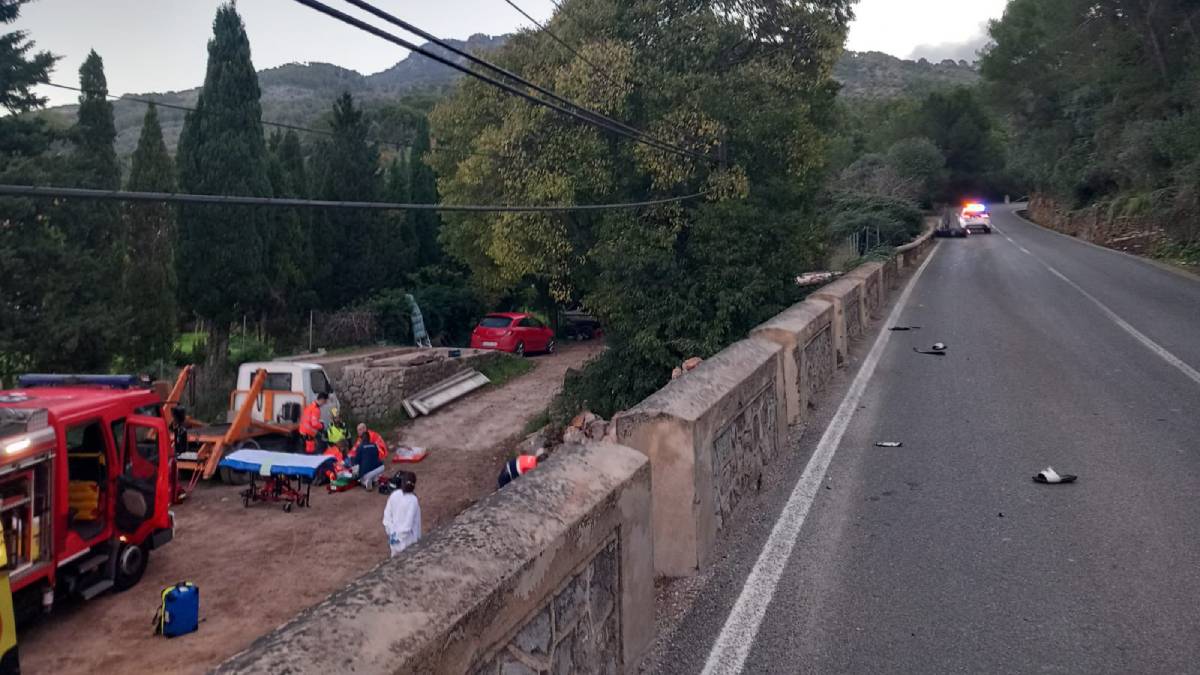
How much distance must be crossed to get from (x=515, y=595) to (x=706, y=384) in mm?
3367

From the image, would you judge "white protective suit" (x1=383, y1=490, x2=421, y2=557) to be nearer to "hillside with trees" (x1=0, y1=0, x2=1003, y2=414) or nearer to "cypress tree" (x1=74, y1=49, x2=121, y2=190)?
"hillside with trees" (x1=0, y1=0, x2=1003, y2=414)

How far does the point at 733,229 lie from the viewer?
17922 millimetres

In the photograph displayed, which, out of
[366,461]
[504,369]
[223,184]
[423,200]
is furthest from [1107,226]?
[223,184]

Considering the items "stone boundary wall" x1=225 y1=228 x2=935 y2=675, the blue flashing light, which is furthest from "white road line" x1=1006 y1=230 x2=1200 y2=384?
the blue flashing light

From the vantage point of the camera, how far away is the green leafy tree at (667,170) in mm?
17781

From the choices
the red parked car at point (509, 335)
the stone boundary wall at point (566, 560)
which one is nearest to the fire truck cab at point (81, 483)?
the stone boundary wall at point (566, 560)

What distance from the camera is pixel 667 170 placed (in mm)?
19141

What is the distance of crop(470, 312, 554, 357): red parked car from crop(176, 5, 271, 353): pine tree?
24.0 ft

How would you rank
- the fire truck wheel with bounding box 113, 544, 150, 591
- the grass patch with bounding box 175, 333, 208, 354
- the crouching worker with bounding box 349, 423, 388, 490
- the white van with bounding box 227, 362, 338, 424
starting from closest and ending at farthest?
the fire truck wheel with bounding box 113, 544, 150, 591
the crouching worker with bounding box 349, 423, 388, 490
the white van with bounding box 227, 362, 338, 424
the grass patch with bounding box 175, 333, 208, 354

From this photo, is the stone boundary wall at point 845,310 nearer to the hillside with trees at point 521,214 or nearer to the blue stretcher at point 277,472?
the hillside with trees at point 521,214

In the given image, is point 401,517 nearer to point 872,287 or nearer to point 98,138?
point 872,287

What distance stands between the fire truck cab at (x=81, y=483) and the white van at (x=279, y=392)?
240 inches

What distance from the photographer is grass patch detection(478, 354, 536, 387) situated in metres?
28.3

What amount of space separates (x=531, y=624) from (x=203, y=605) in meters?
10.2
